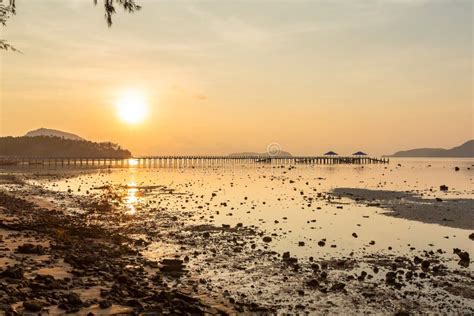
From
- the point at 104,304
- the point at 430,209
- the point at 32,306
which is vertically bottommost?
the point at 430,209

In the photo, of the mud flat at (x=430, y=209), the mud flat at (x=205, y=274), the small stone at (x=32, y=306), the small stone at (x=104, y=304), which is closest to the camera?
the small stone at (x=32, y=306)

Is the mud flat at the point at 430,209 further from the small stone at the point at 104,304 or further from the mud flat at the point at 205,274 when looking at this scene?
the small stone at the point at 104,304

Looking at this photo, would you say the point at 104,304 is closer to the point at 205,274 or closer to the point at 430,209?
the point at 205,274

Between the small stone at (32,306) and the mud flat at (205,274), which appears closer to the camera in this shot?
the small stone at (32,306)

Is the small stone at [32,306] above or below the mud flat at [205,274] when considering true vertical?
above

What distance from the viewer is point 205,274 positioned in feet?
45.8

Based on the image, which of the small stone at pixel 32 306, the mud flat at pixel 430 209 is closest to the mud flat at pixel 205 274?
the small stone at pixel 32 306

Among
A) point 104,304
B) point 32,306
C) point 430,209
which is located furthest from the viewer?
point 430,209

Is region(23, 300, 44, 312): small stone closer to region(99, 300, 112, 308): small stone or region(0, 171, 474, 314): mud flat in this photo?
region(0, 171, 474, 314): mud flat

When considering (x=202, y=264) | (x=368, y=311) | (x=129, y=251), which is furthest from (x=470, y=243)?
(x=129, y=251)

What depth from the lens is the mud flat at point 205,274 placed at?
383 inches

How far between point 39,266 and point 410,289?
437 inches

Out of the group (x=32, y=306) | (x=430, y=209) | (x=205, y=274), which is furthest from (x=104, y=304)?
(x=430, y=209)

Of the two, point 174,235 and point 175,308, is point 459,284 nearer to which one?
point 175,308
